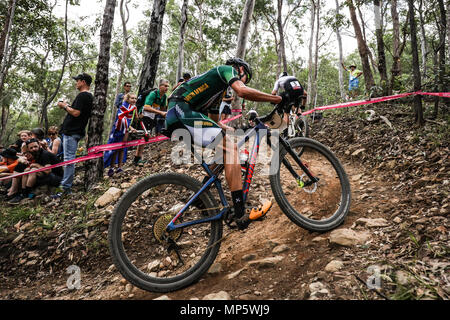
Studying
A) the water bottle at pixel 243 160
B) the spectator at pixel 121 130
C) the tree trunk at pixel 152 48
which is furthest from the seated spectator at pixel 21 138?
the water bottle at pixel 243 160

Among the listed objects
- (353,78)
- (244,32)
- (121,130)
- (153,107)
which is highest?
(244,32)

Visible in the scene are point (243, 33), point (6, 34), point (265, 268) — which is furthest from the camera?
point (6, 34)

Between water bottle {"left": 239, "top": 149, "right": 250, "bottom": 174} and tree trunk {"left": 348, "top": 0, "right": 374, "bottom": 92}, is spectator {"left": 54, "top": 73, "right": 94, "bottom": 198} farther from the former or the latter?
tree trunk {"left": 348, "top": 0, "right": 374, "bottom": 92}

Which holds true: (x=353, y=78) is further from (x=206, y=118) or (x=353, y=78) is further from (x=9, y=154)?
(x=9, y=154)

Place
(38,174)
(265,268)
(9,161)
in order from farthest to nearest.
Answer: (9,161), (38,174), (265,268)

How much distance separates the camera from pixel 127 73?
32.1 metres

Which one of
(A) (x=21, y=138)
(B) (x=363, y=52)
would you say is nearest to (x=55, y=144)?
(A) (x=21, y=138)

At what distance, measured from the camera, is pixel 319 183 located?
3.19m

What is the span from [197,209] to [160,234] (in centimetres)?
44

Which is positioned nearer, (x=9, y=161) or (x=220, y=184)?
(x=220, y=184)

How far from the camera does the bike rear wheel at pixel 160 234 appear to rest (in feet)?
7.63

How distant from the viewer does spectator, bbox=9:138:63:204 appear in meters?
5.45
